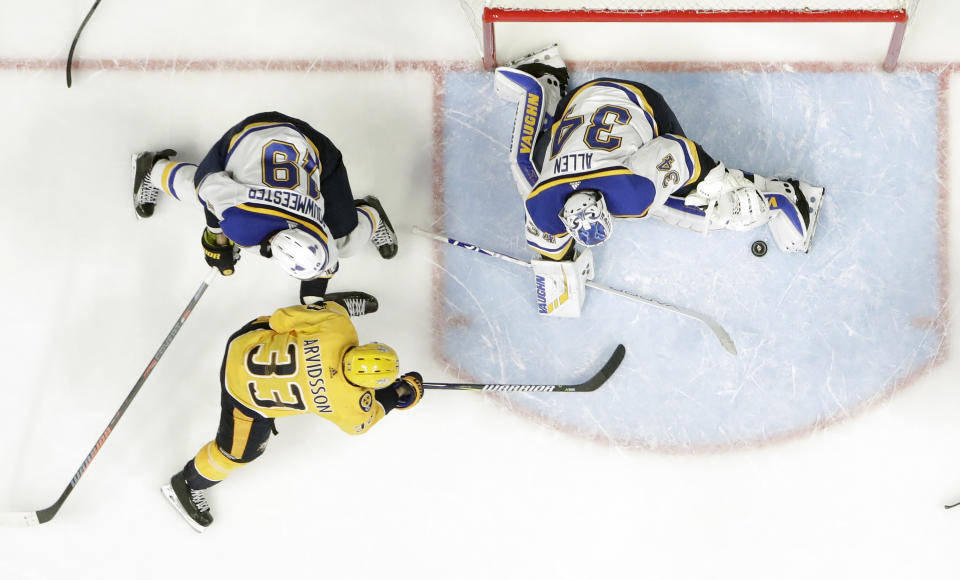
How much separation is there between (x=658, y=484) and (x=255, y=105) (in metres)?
2.59

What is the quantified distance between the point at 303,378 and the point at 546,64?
5.97ft

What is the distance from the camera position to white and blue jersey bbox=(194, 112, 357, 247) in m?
2.81

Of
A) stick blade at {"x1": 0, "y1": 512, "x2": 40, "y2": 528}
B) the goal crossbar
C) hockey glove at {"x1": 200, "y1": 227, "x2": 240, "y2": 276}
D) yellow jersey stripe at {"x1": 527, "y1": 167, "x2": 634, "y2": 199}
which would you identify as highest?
the goal crossbar

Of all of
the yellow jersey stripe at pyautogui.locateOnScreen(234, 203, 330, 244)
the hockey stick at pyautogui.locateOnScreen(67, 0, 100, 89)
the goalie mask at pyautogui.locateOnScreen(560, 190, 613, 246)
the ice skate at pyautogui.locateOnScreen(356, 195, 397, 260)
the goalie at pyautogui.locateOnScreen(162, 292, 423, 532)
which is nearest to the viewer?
the goalie mask at pyautogui.locateOnScreen(560, 190, 613, 246)

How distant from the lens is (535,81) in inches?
134

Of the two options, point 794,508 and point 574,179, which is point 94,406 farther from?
point 794,508

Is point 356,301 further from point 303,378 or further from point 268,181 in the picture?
point 268,181

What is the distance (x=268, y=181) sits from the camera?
284cm

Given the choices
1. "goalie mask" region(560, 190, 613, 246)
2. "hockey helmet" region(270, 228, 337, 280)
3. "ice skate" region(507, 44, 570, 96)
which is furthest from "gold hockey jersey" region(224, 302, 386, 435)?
"ice skate" region(507, 44, 570, 96)

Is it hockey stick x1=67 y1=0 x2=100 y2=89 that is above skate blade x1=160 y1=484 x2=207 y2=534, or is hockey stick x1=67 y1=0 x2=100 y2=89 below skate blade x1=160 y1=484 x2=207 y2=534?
above

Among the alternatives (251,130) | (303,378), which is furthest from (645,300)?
(251,130)

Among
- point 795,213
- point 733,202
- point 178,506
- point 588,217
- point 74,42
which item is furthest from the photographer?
point 74,42

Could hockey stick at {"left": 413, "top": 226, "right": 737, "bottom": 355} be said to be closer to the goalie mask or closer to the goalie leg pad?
the goalie leg pad

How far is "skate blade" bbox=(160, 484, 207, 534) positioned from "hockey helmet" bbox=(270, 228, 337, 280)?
146 centimetres
